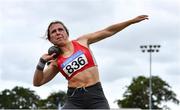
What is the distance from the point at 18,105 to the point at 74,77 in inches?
4026

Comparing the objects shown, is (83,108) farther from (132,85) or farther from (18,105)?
(18,105)

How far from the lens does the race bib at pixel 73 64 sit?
9117 millimetres

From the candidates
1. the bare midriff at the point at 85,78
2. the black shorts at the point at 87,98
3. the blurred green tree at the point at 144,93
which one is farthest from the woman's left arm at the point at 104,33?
the blurred green tree at the point at 144,93

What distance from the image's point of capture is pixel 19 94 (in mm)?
115000

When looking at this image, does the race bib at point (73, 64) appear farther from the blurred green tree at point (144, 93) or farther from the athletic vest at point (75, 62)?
the blurred green tree at point (144, 93)

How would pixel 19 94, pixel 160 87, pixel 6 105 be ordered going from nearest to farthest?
pixel 160 87 → pixel 6 105 → pixel 19 94

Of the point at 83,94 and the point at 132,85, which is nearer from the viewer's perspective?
the point at 83,94

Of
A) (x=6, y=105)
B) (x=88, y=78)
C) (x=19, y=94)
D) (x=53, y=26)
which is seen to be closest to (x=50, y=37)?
(x=53, y=26)

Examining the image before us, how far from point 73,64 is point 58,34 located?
45cm

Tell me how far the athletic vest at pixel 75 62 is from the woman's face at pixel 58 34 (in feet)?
0.65

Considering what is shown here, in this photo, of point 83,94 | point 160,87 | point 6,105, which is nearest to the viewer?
point 83,94

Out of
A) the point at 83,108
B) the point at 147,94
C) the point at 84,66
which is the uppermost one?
the point at 147,94

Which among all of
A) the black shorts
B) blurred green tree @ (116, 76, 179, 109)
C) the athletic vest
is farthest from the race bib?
blurred green tree @ (116, 76, 179, 109)

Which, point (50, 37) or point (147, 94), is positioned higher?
point (147, 94)
